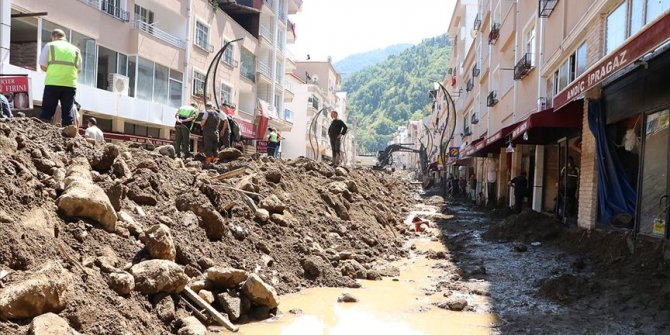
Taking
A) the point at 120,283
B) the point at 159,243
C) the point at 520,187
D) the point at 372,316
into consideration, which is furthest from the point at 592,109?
the point at 120,283

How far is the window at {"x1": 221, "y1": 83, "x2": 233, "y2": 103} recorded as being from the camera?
94.8 ft

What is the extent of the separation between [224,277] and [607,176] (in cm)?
652

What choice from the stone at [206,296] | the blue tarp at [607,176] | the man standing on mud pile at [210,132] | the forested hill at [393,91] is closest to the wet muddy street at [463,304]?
the stone at [206,296]

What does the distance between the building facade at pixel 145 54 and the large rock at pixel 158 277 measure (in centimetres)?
815

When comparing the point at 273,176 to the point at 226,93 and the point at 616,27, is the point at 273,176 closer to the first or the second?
the point at 616,27

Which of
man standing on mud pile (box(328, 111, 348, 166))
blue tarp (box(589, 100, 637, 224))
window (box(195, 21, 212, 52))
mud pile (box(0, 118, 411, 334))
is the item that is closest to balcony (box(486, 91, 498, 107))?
man standing on mud pile (box(328, 111, 348, 166))

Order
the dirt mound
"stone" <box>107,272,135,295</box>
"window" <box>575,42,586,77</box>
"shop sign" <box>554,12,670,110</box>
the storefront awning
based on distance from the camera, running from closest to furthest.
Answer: "stone" <box>107,272,135,295</box> < "shop sign" <box>554,12,670,110</box> < the storefront awning < "window" <box>575,42,586,77</box> < the dirt mound

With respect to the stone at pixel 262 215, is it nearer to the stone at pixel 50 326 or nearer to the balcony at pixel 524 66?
→ the stone at pixel 50 326

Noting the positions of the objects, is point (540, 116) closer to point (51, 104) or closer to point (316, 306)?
point (316, 306)

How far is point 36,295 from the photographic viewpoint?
145 inches

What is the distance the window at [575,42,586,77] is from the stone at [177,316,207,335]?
353 inches

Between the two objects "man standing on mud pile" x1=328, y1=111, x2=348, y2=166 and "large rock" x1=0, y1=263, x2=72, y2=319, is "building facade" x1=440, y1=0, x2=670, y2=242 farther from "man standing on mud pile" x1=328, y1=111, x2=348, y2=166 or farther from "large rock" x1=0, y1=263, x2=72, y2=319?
"large rock" x1=0, y1=263, x2=72, y2=319

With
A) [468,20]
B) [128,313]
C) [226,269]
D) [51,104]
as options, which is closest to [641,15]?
[226,269]

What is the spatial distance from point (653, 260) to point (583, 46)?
5514 mm
